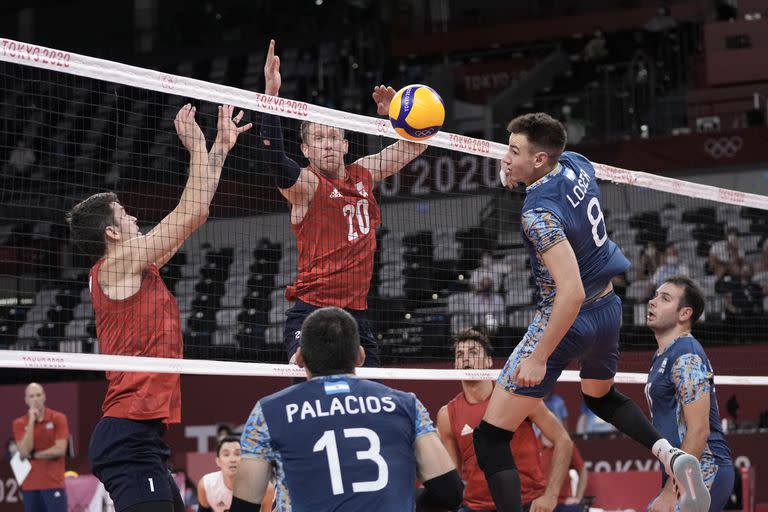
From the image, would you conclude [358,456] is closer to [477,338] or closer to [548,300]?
[548,300]

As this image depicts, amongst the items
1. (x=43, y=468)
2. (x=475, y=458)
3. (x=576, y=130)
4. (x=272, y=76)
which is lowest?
(x=43, y=468)

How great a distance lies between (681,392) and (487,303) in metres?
7.49

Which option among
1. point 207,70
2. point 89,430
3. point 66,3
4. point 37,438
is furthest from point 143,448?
point 66,3

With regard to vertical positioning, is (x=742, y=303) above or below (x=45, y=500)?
above

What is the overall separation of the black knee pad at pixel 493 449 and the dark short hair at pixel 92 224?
238 centimetres

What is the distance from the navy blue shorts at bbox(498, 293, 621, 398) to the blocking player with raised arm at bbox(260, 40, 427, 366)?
1.30 meters

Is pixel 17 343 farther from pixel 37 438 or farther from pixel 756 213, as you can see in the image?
pixel 756 213

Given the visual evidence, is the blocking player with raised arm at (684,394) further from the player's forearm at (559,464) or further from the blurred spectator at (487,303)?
the blurred spectator at (487,303)

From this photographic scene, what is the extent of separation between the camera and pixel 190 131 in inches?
266

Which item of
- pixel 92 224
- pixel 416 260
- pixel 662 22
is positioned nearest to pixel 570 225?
pixel 92 224

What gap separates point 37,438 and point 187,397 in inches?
142

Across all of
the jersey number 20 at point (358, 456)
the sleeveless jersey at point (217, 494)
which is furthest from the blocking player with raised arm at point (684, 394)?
the sleeveless jersey at point (217, 494)

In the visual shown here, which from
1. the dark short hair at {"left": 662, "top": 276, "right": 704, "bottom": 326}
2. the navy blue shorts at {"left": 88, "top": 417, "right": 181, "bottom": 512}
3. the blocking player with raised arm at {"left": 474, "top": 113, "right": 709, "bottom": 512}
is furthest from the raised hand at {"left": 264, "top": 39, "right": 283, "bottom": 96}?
the dark short hair at {"left": 662, "top": 276, "right": 704, "bottom": 326}

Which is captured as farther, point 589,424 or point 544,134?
point 589,424
